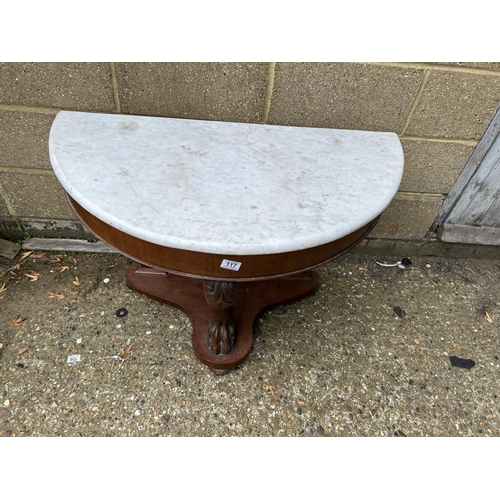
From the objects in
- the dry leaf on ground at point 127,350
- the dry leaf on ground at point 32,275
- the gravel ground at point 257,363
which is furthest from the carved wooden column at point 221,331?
the dry leaf on ground at point 32,275

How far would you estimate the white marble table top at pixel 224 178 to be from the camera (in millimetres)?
916

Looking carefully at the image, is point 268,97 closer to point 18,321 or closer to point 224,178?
point 224,178

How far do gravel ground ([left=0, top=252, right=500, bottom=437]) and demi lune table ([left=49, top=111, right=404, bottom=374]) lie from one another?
237 millimetres

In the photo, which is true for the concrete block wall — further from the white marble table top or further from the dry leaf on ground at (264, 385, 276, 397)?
the dry leaf on ground at (264, 385, 276, 397)

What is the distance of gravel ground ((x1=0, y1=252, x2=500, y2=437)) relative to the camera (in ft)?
4.58

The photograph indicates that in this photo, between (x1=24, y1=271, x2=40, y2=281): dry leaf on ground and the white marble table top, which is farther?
(x1=24, y1=271, x2=40, y2=281): dry leaf on ground

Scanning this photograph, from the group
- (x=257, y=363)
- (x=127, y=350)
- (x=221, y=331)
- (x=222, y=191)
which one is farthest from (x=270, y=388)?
(x=222, y=191)

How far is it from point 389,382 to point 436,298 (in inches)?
23.4

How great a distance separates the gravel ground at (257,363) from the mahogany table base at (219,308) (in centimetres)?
9

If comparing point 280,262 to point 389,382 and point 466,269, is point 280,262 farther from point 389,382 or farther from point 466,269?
point 466,269

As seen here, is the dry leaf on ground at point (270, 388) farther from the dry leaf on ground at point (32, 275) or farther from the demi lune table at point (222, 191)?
the dry leaf on ground at point (32, 275)

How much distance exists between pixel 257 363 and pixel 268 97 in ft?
3.56

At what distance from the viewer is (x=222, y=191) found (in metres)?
1.03

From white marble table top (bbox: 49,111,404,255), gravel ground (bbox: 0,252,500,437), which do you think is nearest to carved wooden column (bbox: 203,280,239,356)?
gravel ground (bbox: 0,252,500,437)
